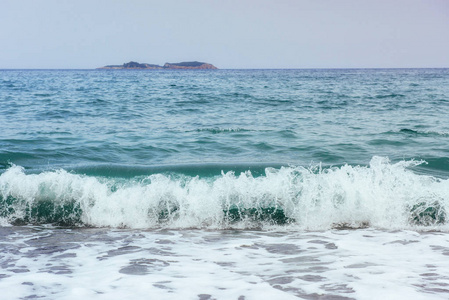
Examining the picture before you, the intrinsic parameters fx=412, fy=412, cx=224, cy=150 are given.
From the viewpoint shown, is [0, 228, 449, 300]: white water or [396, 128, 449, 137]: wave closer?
[0, 228, 449, 300]: white water

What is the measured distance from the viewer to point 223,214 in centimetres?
604

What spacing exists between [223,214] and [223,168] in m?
2.04

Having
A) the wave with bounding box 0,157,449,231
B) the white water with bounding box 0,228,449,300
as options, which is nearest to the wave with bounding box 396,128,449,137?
the wave with bounding box 0,157,449,231

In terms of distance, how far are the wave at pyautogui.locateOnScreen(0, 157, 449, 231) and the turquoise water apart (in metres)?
0.02

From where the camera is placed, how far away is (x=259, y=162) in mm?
8461

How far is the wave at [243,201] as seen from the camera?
5902mm

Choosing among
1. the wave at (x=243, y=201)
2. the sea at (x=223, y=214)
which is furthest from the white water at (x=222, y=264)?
the wave at (x=243, y=201)

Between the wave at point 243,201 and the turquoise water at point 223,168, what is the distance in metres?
0.02

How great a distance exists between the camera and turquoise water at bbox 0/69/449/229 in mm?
6059

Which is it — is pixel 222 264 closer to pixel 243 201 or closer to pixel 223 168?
pixel 243 201

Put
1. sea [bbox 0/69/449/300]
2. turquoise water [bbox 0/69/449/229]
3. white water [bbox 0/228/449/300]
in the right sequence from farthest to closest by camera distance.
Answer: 1. turquoise water [bbox 0/69/449/229]
2. sea [bbox 0/69/449/300]
3. white water [bbox 0/228/449/300]

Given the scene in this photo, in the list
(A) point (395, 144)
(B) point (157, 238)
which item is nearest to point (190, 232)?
(B) point (157, 238)

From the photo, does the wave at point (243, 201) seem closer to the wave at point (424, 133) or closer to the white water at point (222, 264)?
the white water at point (222, 264)

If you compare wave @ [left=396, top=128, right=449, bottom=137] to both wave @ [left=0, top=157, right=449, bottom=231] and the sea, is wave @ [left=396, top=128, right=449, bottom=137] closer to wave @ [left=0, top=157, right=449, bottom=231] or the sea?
the sea
